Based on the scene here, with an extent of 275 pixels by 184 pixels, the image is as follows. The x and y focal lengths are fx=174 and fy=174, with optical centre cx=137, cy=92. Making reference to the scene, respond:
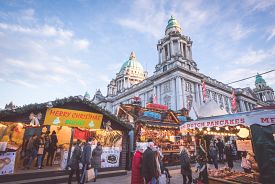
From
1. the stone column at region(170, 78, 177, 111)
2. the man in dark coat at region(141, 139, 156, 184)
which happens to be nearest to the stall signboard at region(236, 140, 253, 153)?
the man in dark coat at region(141, 139, 156, 184)

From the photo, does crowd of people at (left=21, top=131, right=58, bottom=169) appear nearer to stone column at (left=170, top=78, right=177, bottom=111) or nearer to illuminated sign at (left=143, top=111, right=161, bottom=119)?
illuminated sign at (left=143, top=111, right=161, bottom=119)

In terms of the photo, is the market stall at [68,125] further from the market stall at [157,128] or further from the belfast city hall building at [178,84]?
the belfast city hall building at [178,84]

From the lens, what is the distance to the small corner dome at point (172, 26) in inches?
1951

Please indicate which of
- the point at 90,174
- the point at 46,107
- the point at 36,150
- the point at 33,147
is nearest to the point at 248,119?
the point at 90,174

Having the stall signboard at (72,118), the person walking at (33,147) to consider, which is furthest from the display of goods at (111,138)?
the person walking at (33,147)

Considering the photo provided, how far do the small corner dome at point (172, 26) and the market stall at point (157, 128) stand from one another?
3684 centimetres

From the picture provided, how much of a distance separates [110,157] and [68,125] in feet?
12.4

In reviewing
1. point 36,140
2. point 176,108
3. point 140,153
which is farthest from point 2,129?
point 176,108

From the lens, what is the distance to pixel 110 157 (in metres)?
12.4

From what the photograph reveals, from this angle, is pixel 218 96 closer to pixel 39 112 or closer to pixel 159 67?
pixel 159 67

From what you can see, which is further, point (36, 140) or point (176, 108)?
point (176, 108)

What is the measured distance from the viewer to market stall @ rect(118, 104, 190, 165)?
1619 centimetres

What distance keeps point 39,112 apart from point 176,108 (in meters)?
31.8

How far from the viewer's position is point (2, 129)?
10.4 metres
